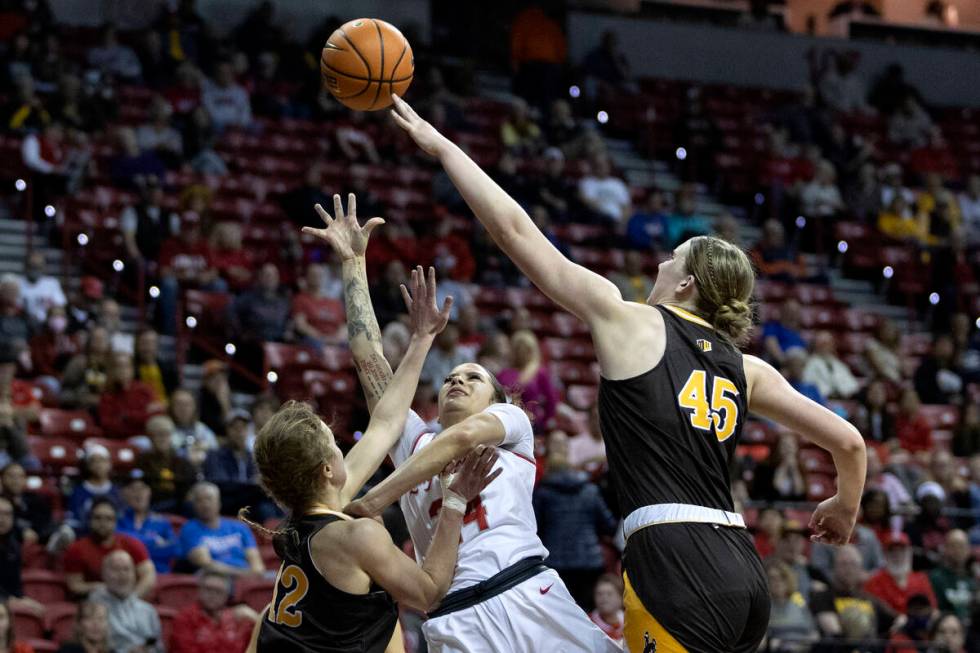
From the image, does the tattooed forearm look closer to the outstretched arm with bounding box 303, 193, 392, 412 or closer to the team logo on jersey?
the outstretched arm with bounding box 303, 193, 392, 412

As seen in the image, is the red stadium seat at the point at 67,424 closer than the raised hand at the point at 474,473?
No

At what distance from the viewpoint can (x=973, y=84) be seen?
23.2 meters

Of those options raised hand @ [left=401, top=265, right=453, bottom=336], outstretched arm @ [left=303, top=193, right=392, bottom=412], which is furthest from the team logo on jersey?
outstretched arm @ [left=303, top=193, right=392, bottom=412]

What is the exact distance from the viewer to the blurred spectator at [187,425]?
1093 centimetres

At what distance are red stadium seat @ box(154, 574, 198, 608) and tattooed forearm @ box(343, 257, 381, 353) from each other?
429 cm

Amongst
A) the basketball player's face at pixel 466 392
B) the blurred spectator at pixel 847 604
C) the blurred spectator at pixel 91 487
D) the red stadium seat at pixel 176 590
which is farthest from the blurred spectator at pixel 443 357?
the basketball player's face at pixel 466 392

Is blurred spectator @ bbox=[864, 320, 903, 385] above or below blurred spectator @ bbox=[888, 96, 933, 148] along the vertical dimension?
below

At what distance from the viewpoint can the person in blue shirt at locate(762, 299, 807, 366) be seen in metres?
15.0

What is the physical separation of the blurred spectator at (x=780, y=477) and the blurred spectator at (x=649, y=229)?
15.4ft

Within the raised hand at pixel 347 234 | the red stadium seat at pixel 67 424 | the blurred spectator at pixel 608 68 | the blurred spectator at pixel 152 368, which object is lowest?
the red stadium seat at pixel 67 424

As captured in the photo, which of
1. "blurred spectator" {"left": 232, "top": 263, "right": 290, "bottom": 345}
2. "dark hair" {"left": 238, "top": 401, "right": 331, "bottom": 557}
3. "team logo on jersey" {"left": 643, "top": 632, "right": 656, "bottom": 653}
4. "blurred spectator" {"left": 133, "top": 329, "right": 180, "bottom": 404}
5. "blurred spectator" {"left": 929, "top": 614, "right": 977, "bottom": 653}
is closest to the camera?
"team logo on jersey" {"left": 643, "top": 632, "right": 656, "bottom": 653}

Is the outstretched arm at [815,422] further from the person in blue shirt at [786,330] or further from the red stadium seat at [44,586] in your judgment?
the person in blue shirt at [786,330]

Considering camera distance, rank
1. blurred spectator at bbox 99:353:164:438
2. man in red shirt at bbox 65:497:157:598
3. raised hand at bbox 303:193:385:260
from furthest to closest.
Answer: blurred spectator at bbox 99:353:164:438 → man in red shirt at bbox 65:497:157:598 → raised hand at bbox 303:193:385:260

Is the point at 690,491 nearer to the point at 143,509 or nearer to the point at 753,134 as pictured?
the point at 143,509
